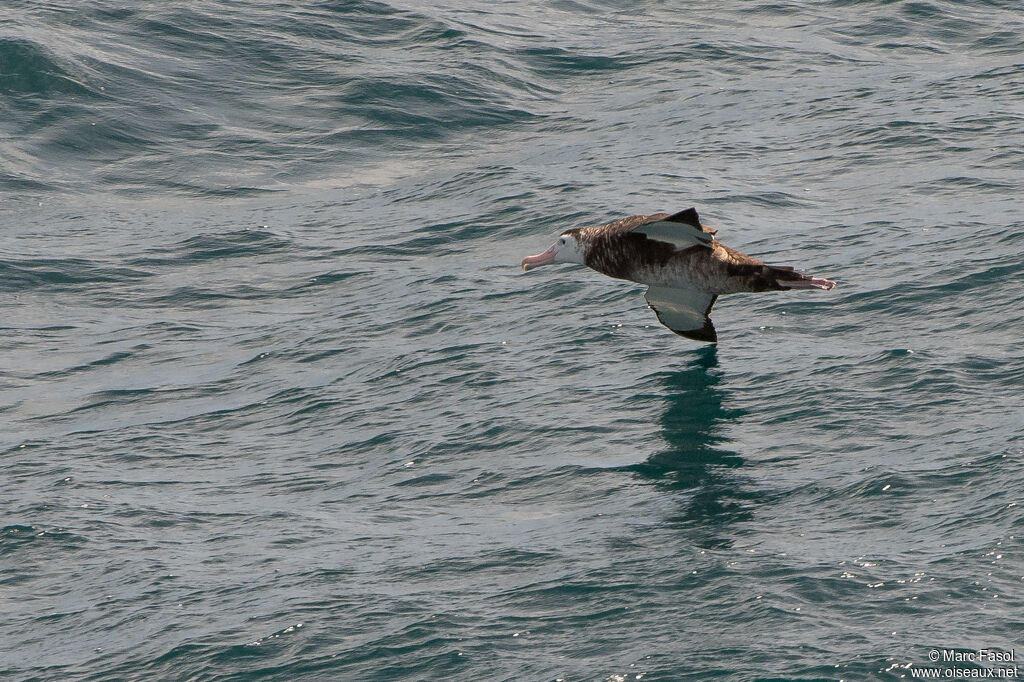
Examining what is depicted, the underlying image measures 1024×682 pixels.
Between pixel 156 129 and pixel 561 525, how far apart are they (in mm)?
19480

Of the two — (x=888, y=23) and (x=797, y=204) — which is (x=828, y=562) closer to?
(x=797, y=204)

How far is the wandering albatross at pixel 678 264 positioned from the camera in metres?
18.3

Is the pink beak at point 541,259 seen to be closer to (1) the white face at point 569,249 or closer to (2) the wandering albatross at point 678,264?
(2) the wandering albatross at point 678,264

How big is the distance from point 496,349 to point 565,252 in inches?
101

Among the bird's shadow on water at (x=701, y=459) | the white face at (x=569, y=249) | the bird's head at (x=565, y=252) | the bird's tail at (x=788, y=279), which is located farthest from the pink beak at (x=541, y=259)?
the bird's tail at (x=788, y=279)

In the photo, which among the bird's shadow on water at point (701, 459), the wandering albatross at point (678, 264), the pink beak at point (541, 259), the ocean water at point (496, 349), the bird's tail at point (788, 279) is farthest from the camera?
the pink beak at point (541, 259)

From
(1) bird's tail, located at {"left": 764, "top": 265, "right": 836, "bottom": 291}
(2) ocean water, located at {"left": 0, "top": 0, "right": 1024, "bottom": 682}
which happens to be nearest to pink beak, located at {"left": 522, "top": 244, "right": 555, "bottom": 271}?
(2) ocean water, located at {"left": 0, "top": 0, "right": 1024, "bottom": 682}

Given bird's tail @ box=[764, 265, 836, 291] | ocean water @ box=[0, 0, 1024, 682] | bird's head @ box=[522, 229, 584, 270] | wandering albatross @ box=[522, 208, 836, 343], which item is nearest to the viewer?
ocean water @ box=[0, 0, 1024, 682]

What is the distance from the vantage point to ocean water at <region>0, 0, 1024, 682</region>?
49.7ft

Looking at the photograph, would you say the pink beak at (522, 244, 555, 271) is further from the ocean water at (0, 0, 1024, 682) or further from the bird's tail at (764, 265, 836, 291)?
the bird's tail at (764, 265, 836, 291)

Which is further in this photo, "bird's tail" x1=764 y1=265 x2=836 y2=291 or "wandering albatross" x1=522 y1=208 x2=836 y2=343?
"wandering albatross" x1=522 y1=208 x2=836 y2=343

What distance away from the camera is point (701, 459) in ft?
59.5

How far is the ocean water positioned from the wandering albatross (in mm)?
1015

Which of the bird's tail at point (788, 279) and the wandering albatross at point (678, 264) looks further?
the wandering albatross at point (678, 264)
